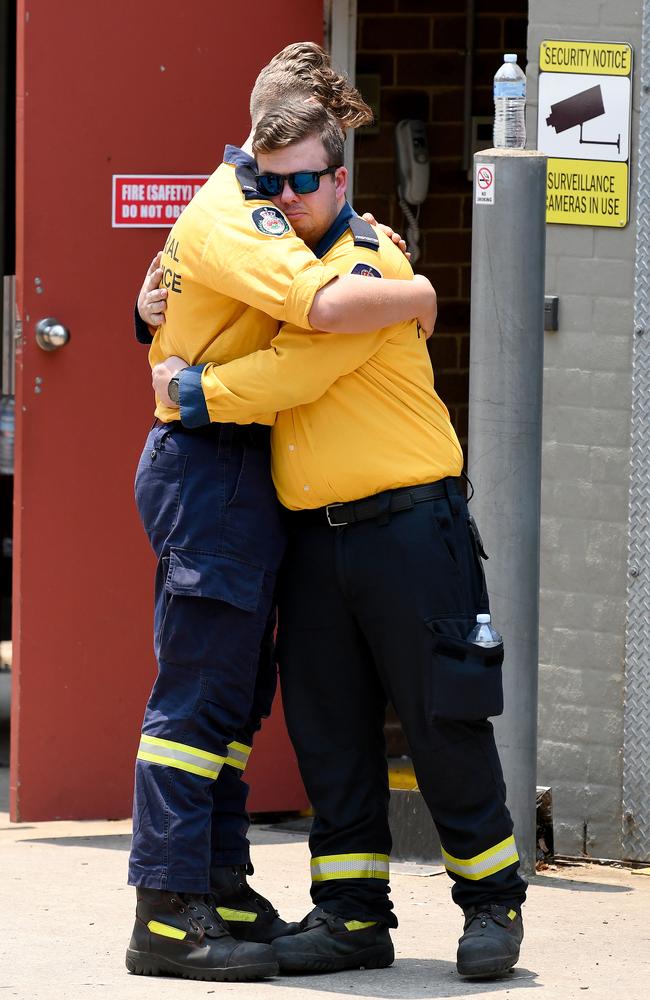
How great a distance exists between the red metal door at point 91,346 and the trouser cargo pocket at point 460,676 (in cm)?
200

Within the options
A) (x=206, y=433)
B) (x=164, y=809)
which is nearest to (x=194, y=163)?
(x=206, y=433)

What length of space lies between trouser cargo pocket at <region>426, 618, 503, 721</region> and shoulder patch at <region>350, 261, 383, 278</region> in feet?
2.46

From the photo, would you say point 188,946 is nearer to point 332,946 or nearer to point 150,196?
point 332,946

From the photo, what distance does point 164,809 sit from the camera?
3.94 m

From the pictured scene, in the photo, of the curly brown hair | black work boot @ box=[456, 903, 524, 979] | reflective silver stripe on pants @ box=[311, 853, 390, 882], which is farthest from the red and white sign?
black work boot @ box=[456, 903, 524, 979]

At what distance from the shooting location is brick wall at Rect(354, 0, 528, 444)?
21.9ft

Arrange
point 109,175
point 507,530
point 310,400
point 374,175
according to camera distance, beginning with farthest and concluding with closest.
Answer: point 374,175, point 109,175, point 507,530, point 310,400

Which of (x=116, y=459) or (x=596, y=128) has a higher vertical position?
(x=596, y=128)

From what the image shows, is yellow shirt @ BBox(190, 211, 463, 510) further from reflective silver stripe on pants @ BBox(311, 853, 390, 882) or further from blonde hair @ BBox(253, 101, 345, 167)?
reflective silver stripe on pants @ BBox(311, 853, 390, 882)

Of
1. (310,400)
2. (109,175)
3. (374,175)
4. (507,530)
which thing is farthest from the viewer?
(374,175)

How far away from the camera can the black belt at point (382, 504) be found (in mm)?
3961

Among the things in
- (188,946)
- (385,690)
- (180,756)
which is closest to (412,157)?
(385,690)

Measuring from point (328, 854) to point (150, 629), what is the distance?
1.76 metres

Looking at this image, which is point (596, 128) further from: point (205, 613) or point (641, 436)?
point (205, 613)
